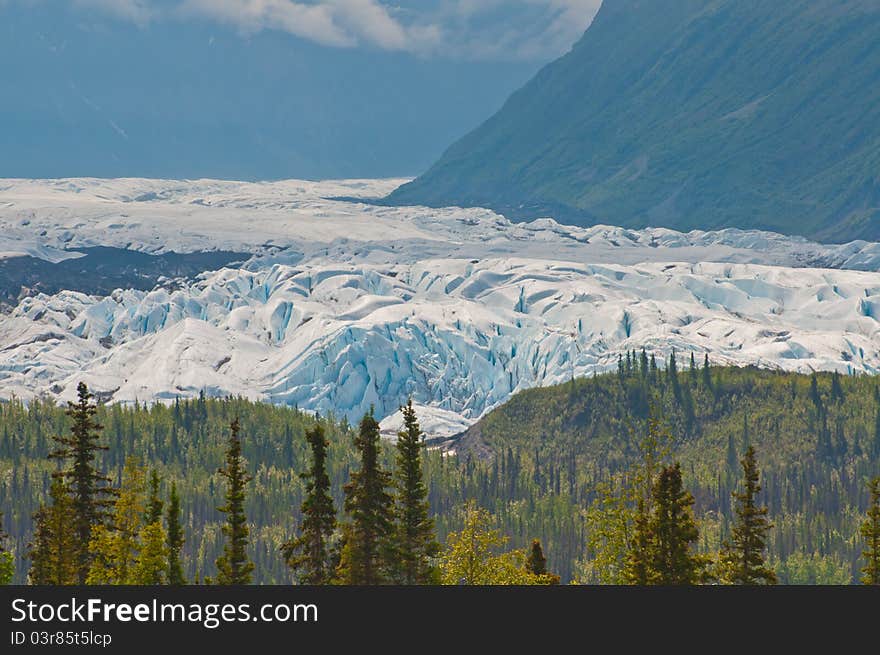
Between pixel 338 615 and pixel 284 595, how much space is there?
4.09 feet

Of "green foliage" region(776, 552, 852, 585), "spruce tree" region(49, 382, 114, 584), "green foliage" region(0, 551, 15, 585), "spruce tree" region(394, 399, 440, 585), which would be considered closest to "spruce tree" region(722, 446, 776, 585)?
"spruce tree" region(394, 399, 440, 585)

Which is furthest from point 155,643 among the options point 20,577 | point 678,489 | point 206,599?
point 20,577

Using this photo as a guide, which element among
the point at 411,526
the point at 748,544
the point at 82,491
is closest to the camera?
the point at 748,544

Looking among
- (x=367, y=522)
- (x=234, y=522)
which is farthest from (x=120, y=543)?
(x=367, y=522)

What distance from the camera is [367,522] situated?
6300cm

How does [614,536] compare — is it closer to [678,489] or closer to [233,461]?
[678,489]

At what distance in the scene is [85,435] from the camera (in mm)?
67625

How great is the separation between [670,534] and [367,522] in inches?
511

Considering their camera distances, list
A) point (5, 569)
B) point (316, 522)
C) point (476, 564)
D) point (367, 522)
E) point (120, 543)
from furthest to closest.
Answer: point (5, 569)
point (120, 543)
point (316, 522)
point (367, 522)
point (476, 564)

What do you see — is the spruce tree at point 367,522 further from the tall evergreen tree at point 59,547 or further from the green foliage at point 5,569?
the green foliage at point 5,569

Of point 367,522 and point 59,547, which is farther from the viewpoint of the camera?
point 59,547

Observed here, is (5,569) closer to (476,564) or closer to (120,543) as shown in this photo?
(120,543)

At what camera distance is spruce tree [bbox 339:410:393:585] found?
6253 cm

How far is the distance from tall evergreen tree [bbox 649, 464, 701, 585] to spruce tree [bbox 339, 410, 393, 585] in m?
11.6
